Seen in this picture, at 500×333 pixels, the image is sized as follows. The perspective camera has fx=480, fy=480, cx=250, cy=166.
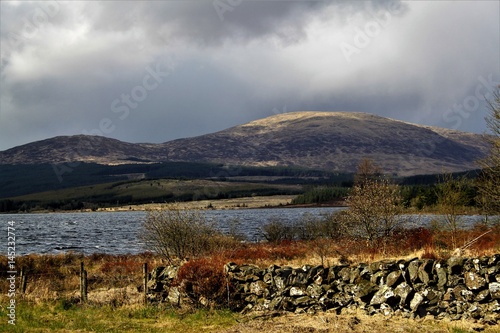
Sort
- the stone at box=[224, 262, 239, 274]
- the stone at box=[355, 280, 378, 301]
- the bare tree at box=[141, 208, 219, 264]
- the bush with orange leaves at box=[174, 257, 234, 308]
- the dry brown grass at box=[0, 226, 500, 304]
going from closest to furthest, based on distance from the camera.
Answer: the stone at box=[355, 280, 378, 301] → the bush with orange leaves at box=[174, 257, 234, 308] → the stone at box=[224, 262, 239, 274] → the dry brown grass at box=[0, 226, 500, 304] → the bare tree at box=[141, 208, 219, 264]

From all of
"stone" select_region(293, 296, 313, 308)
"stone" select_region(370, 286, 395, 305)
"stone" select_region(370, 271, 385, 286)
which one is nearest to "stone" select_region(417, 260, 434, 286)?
"stone" select_region(370, 286, 395, 305)

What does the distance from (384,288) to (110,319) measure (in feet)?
42.9

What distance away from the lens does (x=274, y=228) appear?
228 feet

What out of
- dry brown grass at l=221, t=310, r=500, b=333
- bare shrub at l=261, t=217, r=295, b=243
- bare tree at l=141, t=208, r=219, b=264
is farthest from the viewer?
bare shrub at l=261, t=217, r=295, b=243

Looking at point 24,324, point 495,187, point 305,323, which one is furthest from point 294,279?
point 495,187

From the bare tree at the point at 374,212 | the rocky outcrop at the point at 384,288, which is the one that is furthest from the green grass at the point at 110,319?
the bare tree at the point at 374,212

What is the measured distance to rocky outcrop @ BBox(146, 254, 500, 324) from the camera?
70.3ft

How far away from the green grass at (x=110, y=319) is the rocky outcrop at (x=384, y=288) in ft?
7.01

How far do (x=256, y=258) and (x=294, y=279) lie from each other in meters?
15.2

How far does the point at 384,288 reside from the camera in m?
22.8

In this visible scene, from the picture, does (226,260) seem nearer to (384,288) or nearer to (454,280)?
(384,288)

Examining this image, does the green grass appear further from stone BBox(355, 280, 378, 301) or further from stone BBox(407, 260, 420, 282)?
stone BBox(407, 260, 420, 282)

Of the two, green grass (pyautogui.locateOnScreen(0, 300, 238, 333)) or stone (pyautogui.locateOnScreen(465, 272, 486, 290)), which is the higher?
stone (pyautogui.locateOnScreen(465, 272, 486, 290))

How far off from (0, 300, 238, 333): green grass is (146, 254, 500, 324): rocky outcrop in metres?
2.14
